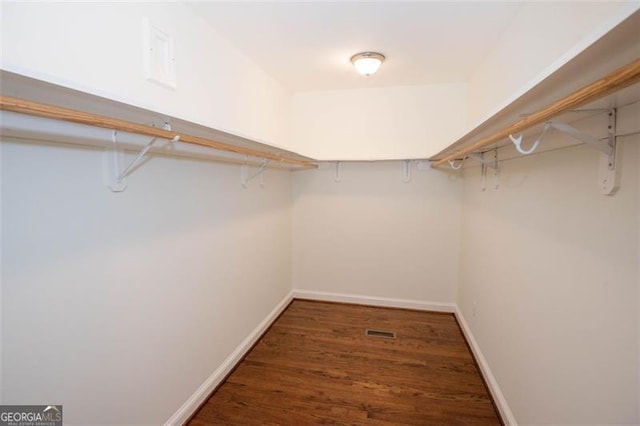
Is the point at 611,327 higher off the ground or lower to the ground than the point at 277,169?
lower

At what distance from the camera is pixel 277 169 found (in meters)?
2.99

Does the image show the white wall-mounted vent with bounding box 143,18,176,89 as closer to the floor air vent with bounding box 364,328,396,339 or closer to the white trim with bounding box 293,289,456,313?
the floor air vent with bounding box 364,328,396,339

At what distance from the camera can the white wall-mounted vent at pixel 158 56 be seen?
140cm

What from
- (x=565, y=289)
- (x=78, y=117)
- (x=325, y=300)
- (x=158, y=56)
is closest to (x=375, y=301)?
(x=325, y=300)

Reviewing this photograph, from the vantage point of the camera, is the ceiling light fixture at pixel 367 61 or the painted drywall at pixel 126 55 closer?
the painted drywall at pixel 126 55

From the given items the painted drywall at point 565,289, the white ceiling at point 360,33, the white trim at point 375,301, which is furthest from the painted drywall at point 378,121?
the white trim at point 375,301

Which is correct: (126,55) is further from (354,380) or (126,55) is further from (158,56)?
(354,380)

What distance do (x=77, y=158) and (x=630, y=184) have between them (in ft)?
6.11

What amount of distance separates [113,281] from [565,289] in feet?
6.19

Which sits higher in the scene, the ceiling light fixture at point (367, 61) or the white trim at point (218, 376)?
the ceiling light fixture at point (367, 61)

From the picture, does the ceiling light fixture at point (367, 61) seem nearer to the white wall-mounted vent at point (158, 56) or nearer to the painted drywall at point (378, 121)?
the painted drywall at point (378, 121)

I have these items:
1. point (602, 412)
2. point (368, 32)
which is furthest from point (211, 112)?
point (602, 412)

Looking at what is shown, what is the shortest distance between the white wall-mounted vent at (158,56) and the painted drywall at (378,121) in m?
1.86

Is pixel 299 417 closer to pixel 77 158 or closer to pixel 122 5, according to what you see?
pixel 77 158
